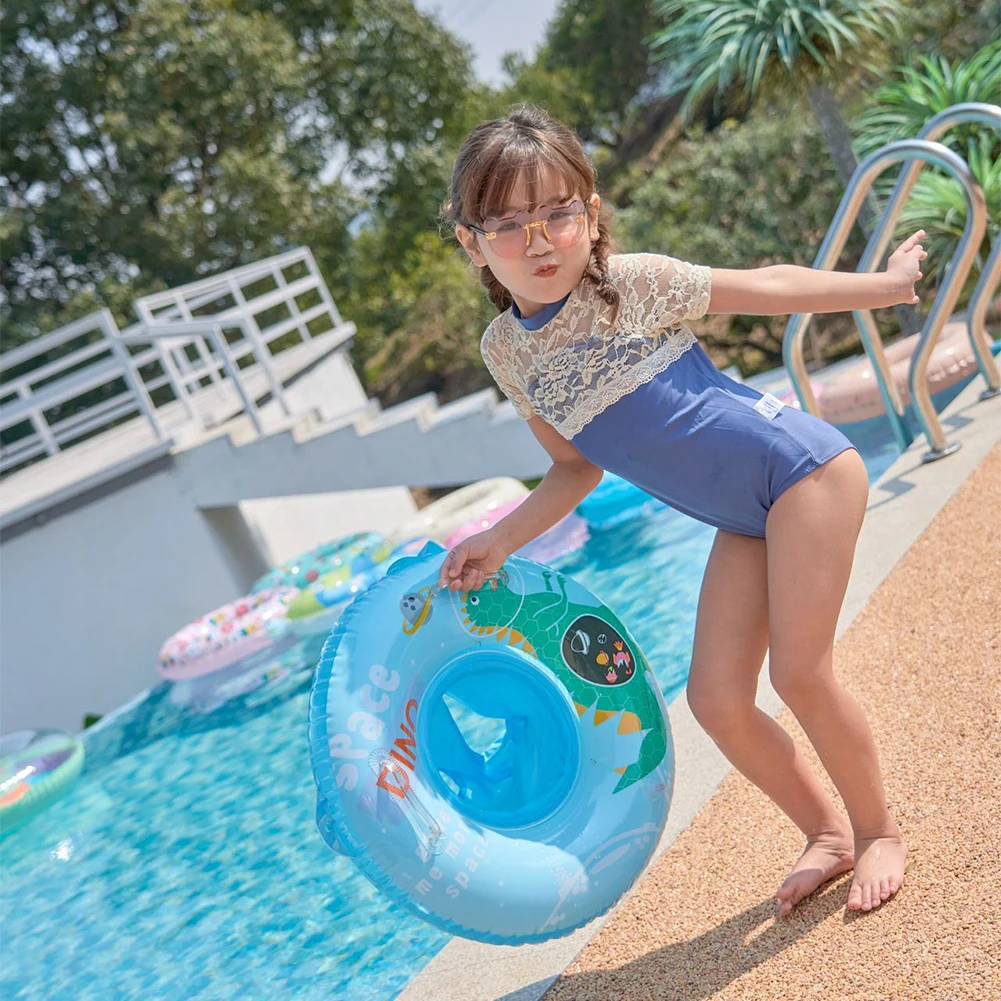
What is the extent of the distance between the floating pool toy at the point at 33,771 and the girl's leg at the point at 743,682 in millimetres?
4860

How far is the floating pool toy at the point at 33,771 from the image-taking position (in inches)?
231

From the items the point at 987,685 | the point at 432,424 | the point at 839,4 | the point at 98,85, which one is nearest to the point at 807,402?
the point at 987,685

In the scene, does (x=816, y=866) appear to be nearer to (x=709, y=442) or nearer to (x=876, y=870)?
(x=876, y=870)

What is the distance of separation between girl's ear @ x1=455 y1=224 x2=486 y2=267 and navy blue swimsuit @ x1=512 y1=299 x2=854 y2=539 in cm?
15

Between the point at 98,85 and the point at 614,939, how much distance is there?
16.8m

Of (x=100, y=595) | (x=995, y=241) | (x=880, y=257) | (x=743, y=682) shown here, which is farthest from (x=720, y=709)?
(x=100, y=595)

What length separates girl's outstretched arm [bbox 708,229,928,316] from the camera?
6.77 ft

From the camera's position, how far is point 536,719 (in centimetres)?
224

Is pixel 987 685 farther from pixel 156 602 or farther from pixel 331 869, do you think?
pixel 156 602

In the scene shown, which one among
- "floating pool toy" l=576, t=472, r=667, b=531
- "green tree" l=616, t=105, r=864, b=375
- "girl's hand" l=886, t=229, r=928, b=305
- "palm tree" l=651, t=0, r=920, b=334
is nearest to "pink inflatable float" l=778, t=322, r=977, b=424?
"floating pool toy" l=576, t=472, r=667, b=531

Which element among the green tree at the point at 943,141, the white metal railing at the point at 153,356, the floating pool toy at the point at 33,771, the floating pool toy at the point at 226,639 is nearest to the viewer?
the floating pool toy at the point at 33,771

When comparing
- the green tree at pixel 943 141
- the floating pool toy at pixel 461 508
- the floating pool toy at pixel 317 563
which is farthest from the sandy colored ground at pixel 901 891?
the floating pool toy at pixel 317 563

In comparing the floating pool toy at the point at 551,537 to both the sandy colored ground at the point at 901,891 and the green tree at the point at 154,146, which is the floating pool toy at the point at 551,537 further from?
the green tree at the point at 154,146

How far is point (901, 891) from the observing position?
2045mm
